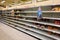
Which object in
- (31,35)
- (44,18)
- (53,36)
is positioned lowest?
(31,35)

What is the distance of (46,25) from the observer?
10.6 ft

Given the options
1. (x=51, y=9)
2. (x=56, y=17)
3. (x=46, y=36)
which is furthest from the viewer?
(x=46, y=36)

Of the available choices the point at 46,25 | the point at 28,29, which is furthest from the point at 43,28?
the point at 28,29

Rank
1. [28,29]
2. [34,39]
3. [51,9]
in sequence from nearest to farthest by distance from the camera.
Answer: [51,9], [34,39], [28,29]

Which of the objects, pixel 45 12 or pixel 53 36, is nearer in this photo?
pixel 53 36

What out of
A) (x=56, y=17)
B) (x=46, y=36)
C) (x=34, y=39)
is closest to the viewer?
(x=56, y=17)

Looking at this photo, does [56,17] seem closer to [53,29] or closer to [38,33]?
[53,29]

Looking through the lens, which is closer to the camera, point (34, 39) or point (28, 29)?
point (34, 39)

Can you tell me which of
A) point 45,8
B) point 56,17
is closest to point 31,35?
point 45,8

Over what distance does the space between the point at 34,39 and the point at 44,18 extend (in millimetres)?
686

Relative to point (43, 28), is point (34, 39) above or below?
below

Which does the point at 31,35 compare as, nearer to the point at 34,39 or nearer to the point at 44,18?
the point at 34,39

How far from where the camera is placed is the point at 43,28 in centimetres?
332

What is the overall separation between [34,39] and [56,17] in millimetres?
1040
